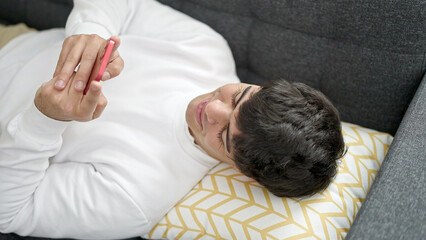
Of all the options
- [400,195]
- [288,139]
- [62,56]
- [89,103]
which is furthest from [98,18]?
[400,195]

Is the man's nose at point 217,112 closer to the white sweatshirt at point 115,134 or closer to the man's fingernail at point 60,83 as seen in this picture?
the white sweatshirt at point 115,134

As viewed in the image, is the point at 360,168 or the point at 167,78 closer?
the point at 360,168

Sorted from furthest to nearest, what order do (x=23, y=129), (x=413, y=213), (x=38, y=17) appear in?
(x=38, y=17) < (x=23, y=129) < (x=413, y=213)

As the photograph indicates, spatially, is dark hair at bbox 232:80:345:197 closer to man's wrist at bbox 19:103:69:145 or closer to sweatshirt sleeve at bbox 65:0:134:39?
man's wrist at bbox 19:103:69:145

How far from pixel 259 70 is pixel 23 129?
2.71 ft

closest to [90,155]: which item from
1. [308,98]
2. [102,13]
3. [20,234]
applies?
[20,234]

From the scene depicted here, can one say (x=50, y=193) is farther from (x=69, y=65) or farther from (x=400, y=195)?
(x=400, y=195)

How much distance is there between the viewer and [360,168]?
111 cm

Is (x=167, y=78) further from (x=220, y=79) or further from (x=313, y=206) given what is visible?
(x=313, y=206)

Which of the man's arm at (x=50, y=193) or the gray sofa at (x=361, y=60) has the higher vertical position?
the gray sofa at (x=361, y=60)

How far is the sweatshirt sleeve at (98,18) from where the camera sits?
48.4 inches

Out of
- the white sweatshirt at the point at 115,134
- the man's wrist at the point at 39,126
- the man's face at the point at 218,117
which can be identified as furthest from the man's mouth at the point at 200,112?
the man's wrist at the point at 39,126

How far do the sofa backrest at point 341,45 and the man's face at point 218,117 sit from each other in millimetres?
346

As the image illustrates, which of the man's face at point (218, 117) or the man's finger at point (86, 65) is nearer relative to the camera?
the man's finger at point (86, 65)
